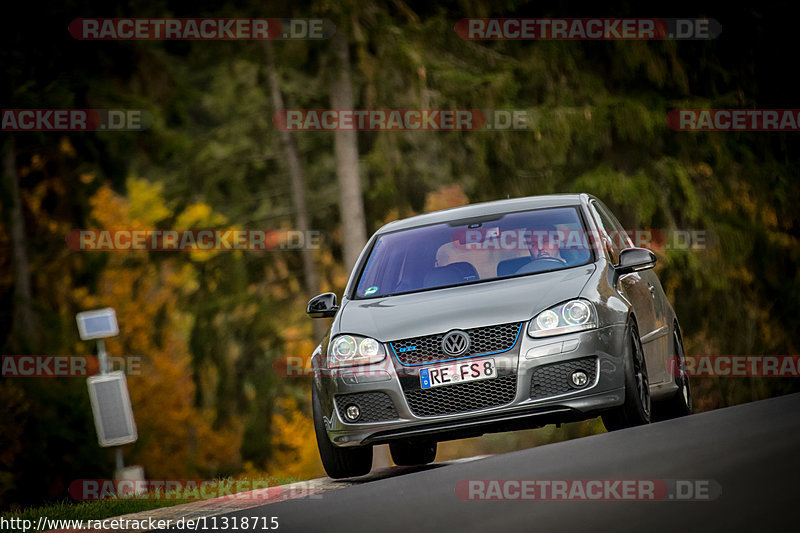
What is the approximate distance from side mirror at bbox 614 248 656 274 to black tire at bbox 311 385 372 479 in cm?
233

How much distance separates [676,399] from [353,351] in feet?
11.0

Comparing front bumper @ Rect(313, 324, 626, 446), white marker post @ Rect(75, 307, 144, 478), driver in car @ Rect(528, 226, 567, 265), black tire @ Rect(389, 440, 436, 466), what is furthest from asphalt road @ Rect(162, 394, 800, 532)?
white marker post @ Rect(75, 307, 144, 478)

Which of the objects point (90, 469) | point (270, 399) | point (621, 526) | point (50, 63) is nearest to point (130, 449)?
point (270, 399)

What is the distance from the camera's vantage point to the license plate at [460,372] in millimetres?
8039

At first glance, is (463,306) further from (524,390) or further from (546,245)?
(546,245)

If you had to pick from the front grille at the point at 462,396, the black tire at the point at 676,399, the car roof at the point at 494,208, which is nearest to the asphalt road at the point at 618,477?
the front grille at the point at 462,396

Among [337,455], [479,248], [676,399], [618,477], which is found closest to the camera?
[618,477]

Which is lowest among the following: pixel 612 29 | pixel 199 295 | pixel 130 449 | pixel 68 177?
pixel 130 449

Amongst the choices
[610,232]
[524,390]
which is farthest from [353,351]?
[610,232]

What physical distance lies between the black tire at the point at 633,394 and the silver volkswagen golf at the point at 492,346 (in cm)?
1

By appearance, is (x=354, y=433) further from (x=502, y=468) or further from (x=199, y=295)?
(x=199, y=295)

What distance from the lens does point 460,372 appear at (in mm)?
8062

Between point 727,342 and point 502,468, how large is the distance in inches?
619

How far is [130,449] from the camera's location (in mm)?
29109
